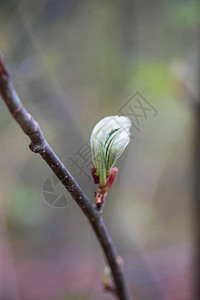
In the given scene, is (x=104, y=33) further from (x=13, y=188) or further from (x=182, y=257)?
(x=182, y=257)

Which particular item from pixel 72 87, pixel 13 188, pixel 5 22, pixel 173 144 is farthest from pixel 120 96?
pixel 13 188

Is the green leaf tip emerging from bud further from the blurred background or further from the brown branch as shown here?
the blurred background

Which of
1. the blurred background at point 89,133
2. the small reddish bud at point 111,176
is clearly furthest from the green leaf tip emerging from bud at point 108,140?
the blurred background at point 89,133

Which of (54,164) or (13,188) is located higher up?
(54,164)

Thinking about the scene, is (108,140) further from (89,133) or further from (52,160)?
(89,133)

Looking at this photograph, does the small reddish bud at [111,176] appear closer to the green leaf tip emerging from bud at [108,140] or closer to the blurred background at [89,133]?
the green leaf tip emerging from bud at [108,140]

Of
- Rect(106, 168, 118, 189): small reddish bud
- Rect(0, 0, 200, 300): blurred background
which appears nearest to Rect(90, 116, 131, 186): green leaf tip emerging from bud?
Rect(106, 168, 118, 189): small reddish bud

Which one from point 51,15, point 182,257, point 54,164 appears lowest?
point 182,257
